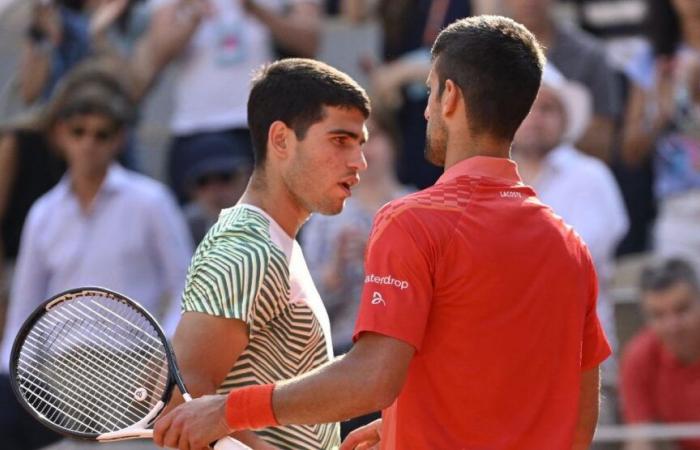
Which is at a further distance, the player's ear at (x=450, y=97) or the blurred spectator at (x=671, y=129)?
the blurred spectator at (x=671, y=129)

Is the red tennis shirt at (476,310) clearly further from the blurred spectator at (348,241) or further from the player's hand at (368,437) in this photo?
the blurred spectator at (348,241)

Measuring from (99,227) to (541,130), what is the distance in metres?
2.10

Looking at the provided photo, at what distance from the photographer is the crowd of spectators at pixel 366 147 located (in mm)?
6938

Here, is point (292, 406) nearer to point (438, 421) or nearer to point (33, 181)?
point (438, 421)

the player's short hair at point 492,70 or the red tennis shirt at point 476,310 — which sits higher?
the player's short hair at point 492,70

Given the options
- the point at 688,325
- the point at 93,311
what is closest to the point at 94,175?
the point at 688,325

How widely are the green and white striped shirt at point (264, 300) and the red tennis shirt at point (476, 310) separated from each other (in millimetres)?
394

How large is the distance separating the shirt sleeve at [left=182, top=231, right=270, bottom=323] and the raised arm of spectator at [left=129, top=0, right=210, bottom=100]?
4299 millimetres

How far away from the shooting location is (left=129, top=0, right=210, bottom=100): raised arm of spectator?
307 inches

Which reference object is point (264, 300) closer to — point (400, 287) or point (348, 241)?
point (400, 287)

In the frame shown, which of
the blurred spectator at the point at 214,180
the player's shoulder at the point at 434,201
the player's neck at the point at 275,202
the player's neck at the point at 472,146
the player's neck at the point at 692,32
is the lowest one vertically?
the blurred spectator at the point at 214,180

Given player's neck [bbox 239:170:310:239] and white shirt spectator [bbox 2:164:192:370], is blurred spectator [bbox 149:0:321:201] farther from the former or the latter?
player's neck [bbox 239:170:310:239]

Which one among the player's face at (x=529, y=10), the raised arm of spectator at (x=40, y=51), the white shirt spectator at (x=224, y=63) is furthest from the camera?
the raised arm of spectator at (x=40, y=51)

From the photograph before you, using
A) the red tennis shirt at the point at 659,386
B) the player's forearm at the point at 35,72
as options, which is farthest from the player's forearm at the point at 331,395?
the player's forearm at the point at 35,72
